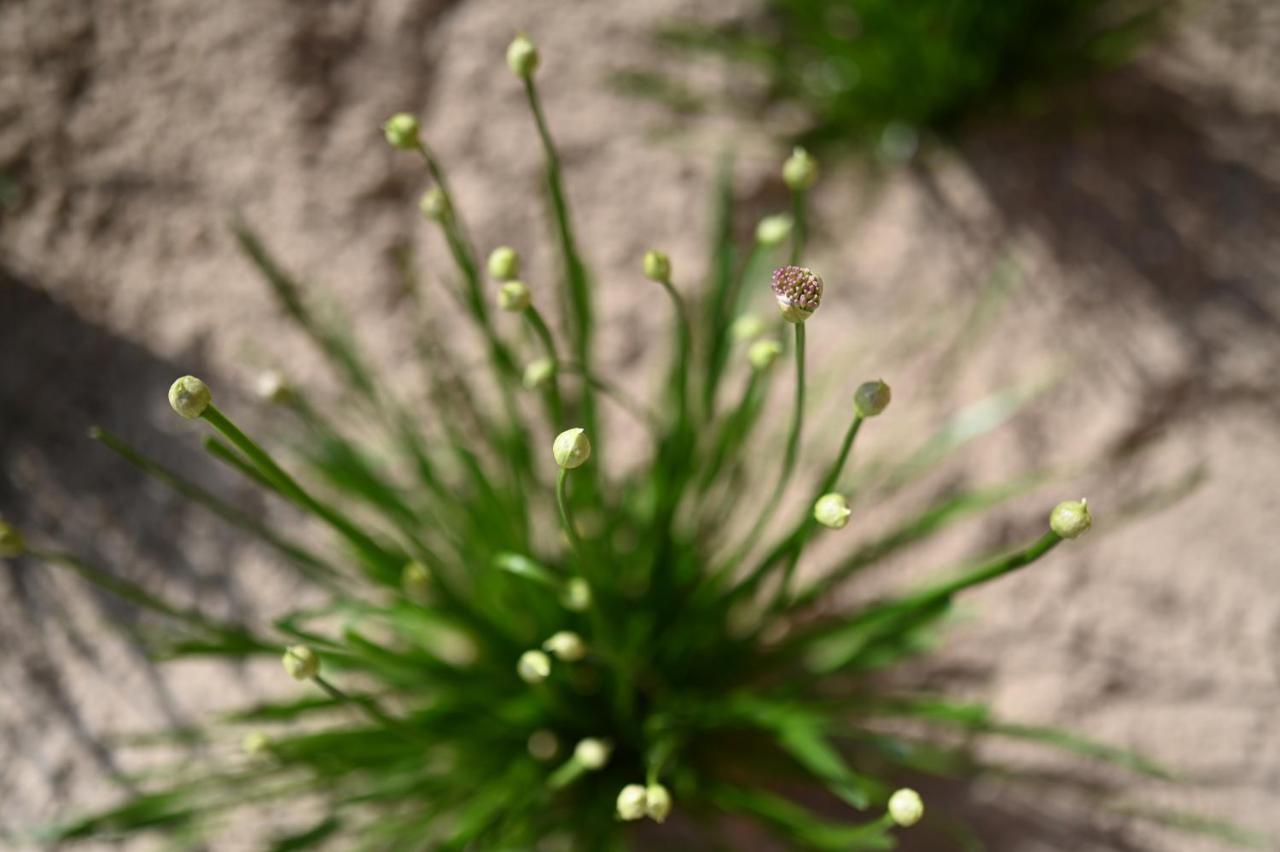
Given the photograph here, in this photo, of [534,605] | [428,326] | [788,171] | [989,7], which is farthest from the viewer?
[989,7]

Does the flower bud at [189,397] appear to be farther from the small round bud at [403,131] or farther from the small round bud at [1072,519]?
the small round bud at [1072,519]

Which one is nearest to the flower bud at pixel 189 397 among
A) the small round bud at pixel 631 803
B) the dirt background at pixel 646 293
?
the small round bud at pixel 631 803

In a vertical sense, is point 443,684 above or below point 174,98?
below

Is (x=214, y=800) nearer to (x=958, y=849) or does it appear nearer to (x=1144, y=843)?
(x=958, y=849)

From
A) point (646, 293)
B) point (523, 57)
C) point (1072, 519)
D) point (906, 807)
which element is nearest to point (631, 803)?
point (906, 807)

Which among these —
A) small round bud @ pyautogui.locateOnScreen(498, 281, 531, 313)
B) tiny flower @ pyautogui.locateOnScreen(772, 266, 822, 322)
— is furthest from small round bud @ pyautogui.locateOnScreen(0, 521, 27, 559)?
tiny flower @ pyautogui.locateOnScreen(772, 266, 822, 322)

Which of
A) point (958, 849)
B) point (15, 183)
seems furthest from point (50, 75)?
point (958, 849)
